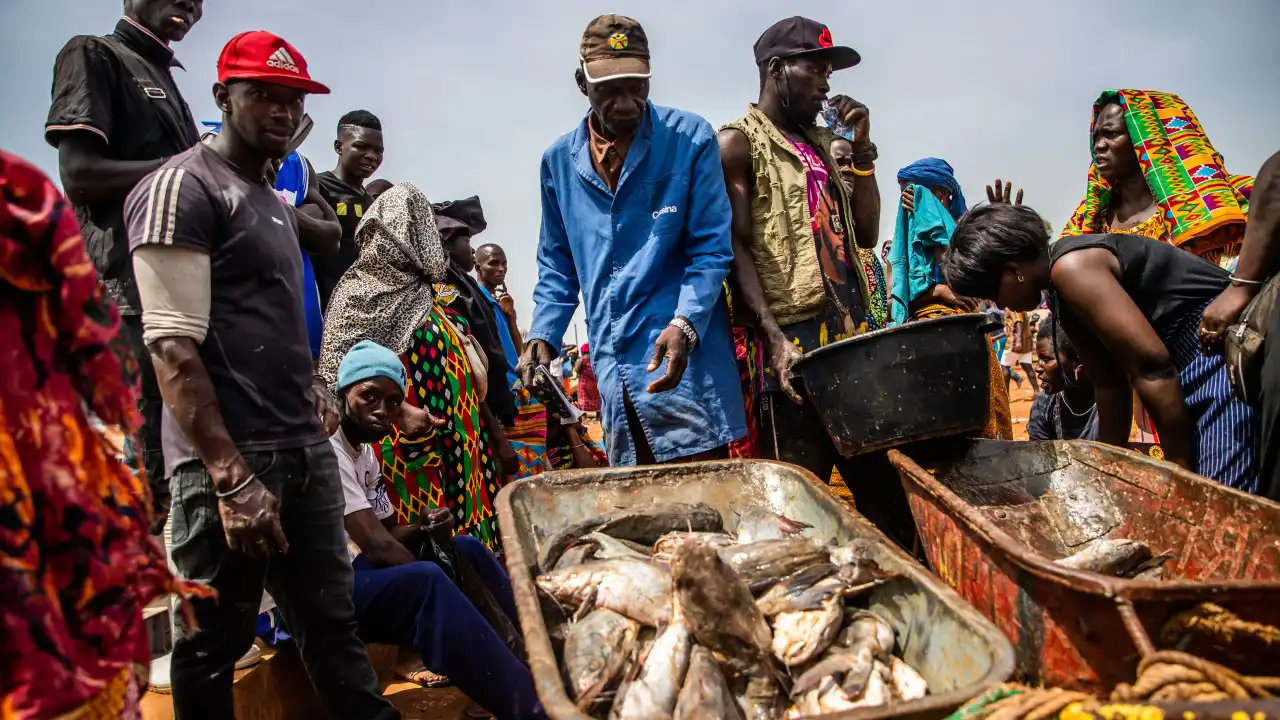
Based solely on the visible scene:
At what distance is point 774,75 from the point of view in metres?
3.99

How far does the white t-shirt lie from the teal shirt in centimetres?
398

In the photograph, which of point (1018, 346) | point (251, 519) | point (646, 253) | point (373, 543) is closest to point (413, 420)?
point (373, 543)

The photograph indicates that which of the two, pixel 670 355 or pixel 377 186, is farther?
pixel 377 186

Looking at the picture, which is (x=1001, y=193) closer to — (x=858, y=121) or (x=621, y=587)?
(x=858, y=121)

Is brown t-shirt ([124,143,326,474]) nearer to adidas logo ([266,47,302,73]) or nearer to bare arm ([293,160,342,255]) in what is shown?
adidas logo ([266,47,302,73])

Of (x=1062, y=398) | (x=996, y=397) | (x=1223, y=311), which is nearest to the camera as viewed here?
(x=1223, y=311)

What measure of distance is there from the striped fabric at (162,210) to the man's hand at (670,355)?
5.43ft

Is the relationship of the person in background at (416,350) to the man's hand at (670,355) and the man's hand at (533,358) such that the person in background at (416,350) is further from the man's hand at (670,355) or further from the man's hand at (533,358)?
the man's hand at (670,355)

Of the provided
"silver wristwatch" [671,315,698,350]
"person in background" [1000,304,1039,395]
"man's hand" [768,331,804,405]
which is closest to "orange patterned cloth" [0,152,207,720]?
"silver wristwatch" [671,315,698,350]

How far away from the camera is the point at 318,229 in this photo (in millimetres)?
3814

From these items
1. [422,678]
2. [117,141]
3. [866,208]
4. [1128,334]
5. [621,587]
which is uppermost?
[117,141]

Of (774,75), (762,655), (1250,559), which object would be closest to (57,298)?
(762,655)

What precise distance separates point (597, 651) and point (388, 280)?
10.7 feet

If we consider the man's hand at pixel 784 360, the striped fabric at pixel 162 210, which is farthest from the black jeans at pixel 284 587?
the man's hand at pixel 784 360
